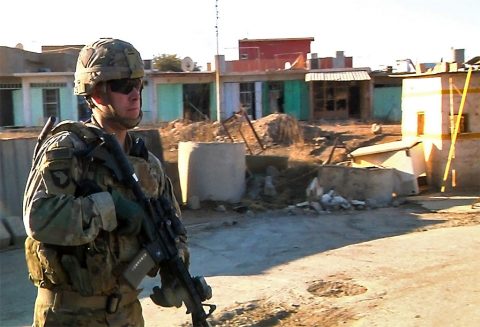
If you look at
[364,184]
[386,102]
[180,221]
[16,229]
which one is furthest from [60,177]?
[386,102]

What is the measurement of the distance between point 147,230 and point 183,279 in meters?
0.26

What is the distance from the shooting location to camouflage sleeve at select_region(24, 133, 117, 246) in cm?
205

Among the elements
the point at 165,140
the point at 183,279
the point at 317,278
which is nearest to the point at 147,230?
the point at 183,279

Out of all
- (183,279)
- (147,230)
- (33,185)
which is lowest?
(183,279)

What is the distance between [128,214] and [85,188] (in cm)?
19

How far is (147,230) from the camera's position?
7.45ft

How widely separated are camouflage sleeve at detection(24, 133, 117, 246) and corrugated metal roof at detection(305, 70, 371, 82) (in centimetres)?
2718

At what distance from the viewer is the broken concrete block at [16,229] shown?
294 inches

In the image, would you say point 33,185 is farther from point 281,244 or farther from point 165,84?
point 165,84

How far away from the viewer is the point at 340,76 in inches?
1144

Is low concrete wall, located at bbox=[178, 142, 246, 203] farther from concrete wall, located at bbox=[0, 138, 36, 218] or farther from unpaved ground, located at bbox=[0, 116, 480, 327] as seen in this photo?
concrete wall, located at bbox=[0, 138, 36, 218]

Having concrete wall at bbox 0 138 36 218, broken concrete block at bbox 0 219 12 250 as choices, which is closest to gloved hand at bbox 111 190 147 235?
broken concrete block at bbox 0 219 12 250

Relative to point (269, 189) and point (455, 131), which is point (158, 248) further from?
point (455, 131)

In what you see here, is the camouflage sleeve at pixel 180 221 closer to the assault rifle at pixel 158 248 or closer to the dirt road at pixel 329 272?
the assault rifle at pixel 158 248
